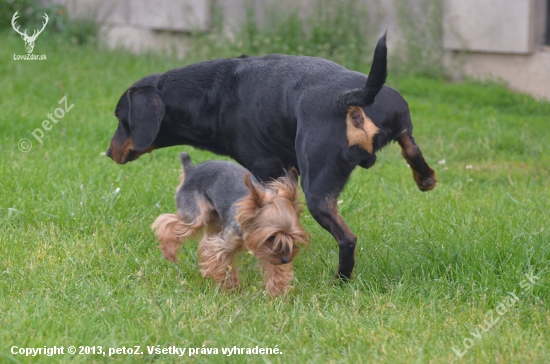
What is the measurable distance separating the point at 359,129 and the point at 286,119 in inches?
20.2

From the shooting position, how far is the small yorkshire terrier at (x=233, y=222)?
3744mm

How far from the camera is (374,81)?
3734mm

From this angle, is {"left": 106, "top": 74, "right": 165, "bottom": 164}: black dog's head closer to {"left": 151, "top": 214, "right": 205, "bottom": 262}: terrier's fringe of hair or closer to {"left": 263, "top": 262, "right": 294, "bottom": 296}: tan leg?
{"left": 151, "top": 214, "right": 205, "bottom": 262}: terrier's fringe of hair

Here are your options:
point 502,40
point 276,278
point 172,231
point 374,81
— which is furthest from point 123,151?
point 502,40

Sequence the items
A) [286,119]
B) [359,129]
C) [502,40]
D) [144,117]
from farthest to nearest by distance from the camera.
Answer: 1. [502,40]
2. [144,117]
3. [286,119]
4. [359,129]

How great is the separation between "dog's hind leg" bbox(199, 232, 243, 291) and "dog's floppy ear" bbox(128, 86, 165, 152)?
83cm

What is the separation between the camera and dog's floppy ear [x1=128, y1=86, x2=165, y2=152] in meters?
4.55

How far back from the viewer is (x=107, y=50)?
11039mm

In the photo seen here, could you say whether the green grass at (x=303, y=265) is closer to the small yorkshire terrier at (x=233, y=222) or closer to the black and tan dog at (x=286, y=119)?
the small yorkshire terrier at (x=233, y=222)

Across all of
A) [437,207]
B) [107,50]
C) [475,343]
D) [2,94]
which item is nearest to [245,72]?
[437,207]

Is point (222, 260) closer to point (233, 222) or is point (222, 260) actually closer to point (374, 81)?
point (233, 222)

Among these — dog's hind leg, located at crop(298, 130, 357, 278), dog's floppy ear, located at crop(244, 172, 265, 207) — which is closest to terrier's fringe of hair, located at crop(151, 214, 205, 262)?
dog's floppy ear, located at crop(244, 172, 265, 207)

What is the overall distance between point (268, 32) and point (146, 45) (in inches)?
89.1

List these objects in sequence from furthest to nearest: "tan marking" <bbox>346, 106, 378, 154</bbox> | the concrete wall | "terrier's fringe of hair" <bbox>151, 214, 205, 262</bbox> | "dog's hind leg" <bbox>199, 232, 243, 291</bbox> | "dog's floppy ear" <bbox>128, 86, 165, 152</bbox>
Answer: the concrete wall
"dog's floppy ear" <bbox>128, 86, 165, 152</bbox>
"terrier's fringe of hair" <bbox>151, 214, 205, 262</bbox>
"dog's hind leg" <bbox>199, 232, 243, 291</bbox>
"tan marking" <bbox>346, 106, 378, 154</bbox>
